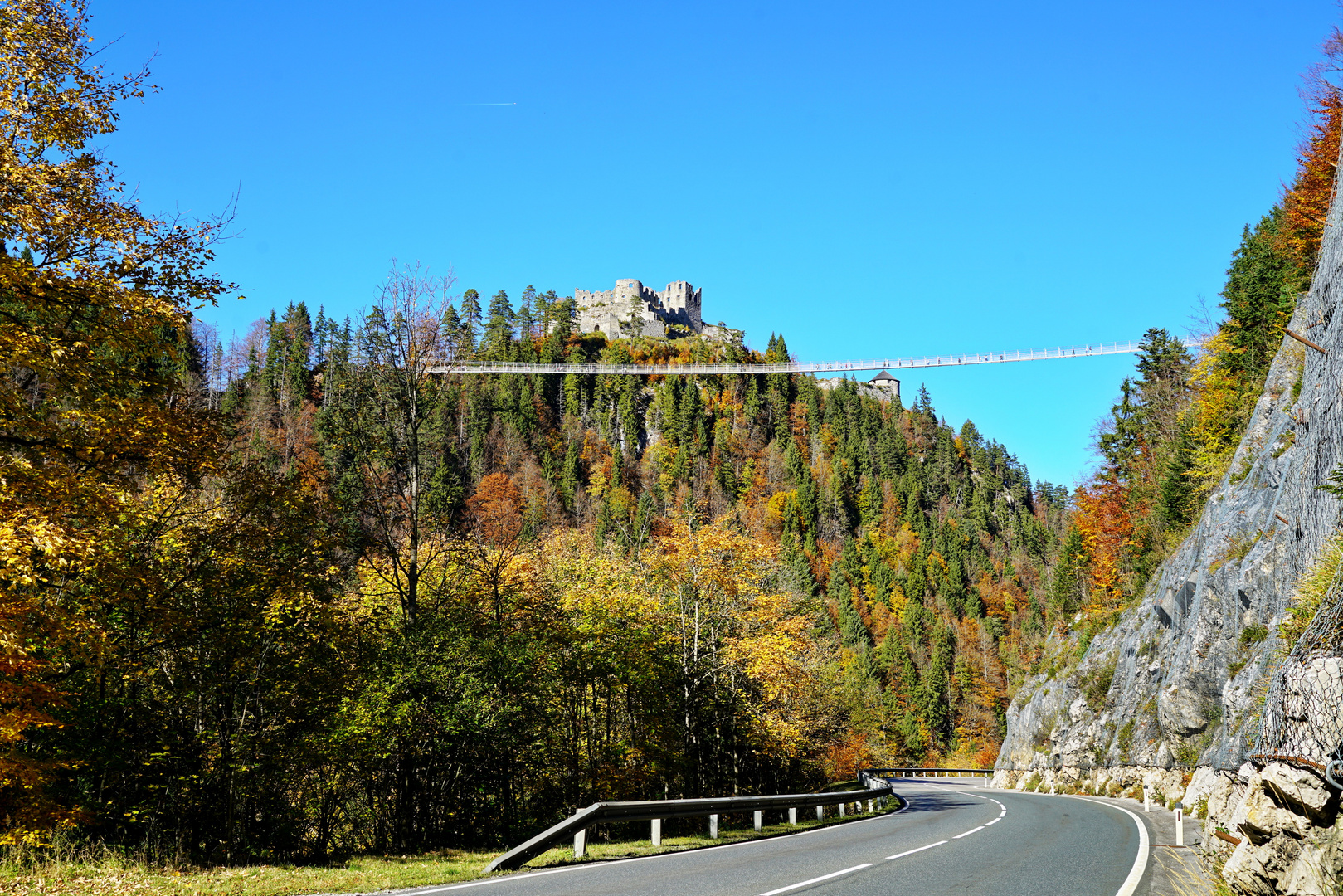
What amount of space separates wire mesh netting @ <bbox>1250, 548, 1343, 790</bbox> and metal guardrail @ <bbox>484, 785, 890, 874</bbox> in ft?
25.9

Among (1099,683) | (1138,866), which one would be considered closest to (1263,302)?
(1099,683)

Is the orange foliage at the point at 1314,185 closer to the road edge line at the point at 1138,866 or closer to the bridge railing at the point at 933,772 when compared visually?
the road edge line at the point at 1138,866

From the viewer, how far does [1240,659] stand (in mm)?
19531

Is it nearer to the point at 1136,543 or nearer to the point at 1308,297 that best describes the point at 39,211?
the point at 1308,297

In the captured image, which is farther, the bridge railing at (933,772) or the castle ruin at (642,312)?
the castle ruin at (642,312)

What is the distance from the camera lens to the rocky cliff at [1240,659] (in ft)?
23.5

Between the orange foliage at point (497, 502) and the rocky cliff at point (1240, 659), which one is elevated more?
the orange foliage at point (497, 502)

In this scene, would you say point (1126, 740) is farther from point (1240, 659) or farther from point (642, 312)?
point (642, 312)

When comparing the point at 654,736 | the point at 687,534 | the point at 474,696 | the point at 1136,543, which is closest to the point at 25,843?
the point at 474,696

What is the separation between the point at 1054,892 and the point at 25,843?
12.4m

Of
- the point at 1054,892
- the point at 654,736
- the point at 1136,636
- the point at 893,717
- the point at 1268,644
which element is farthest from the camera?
the point at 893,717

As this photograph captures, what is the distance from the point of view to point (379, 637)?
1591cm

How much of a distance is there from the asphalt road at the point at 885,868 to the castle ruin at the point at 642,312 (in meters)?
161

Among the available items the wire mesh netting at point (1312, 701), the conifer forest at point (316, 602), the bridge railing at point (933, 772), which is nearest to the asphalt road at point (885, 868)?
the wire mesh netting at point (1312, 701)
